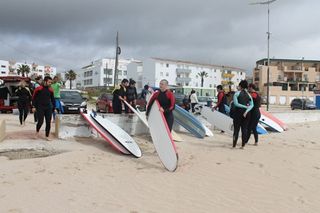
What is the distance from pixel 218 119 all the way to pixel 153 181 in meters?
6.67

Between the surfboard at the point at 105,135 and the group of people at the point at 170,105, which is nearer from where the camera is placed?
the surfboard at the point at 105,135

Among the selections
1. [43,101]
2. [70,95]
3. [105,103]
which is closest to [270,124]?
[43,101]

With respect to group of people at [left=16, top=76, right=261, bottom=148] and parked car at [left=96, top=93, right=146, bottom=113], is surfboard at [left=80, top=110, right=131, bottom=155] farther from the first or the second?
parked car at [left=96, top=93, right=146, bottom=113]

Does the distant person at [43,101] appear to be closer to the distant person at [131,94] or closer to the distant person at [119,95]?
the distant person at [119,95]

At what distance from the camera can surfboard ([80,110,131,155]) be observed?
24.3 feet

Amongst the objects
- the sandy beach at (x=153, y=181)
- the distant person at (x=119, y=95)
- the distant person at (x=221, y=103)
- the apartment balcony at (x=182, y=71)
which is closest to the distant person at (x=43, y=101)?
the sandy beach at (x=153, y=181)

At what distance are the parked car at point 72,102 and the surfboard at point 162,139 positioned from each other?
888cm

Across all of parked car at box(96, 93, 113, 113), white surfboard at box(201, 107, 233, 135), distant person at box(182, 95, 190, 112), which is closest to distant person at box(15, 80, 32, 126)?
white surfboard at box(201, 107, 233, 135)

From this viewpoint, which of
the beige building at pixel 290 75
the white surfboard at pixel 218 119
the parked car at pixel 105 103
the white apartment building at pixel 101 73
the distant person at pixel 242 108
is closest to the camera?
the distant person at pixel 242 108

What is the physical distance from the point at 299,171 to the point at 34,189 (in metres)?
4.50

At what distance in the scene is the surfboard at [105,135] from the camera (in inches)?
292

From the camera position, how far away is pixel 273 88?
273 feet

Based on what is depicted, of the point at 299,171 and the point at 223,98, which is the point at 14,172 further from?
the point at 223,98

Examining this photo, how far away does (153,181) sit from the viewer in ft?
18.0
